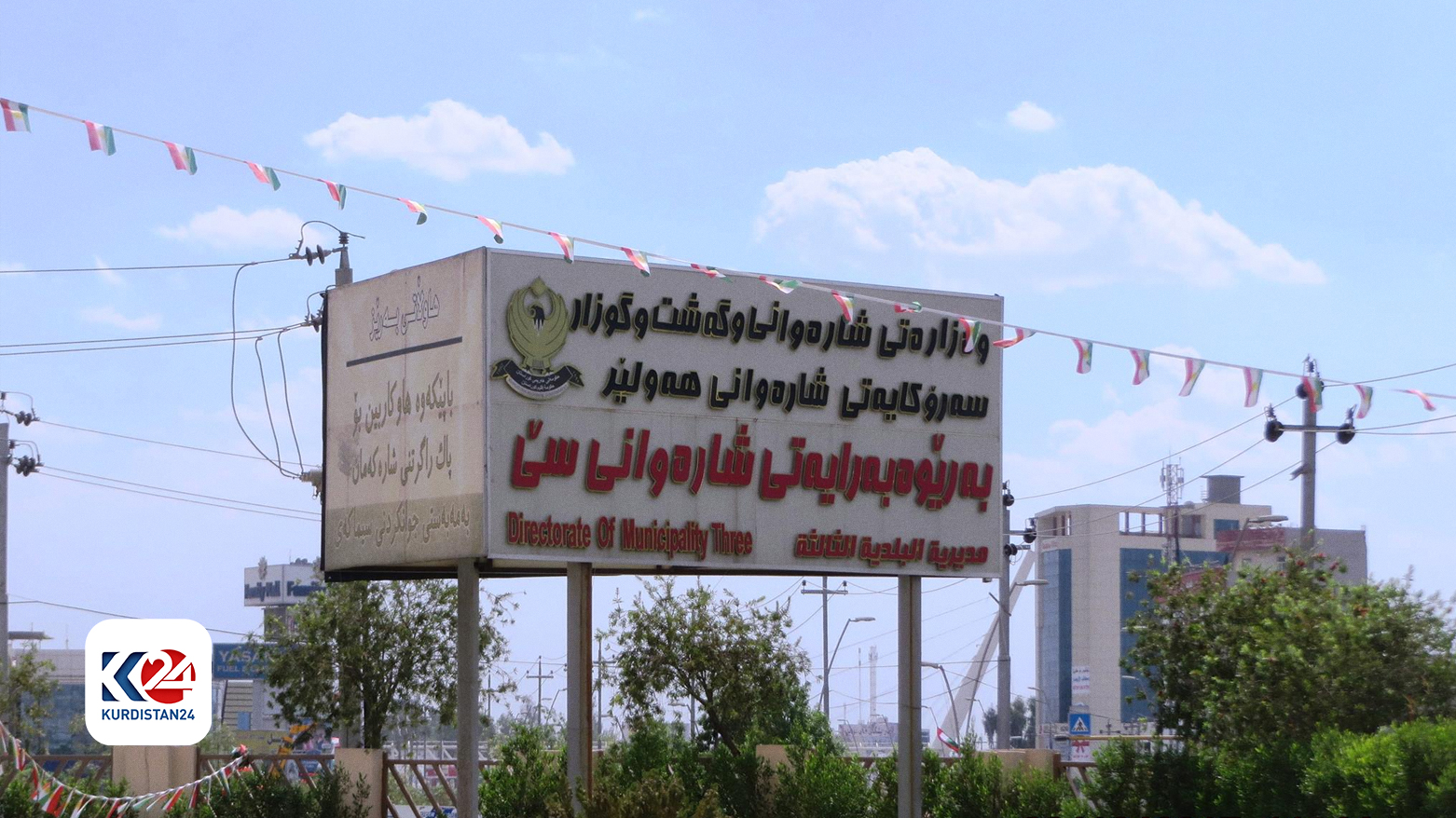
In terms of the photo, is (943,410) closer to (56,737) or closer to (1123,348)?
(1123,348)

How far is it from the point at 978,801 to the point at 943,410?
589 centimetres

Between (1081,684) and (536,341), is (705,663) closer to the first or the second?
(536,341)

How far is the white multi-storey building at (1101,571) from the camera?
5743 inches

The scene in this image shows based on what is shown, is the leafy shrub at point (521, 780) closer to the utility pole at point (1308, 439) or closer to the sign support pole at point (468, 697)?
the sign support pole at point (468, 697)

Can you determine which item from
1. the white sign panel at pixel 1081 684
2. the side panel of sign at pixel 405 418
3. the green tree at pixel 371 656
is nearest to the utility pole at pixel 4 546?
the green tree at pixel 371 656

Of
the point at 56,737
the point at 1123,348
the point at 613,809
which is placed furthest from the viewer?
the point at 56,737

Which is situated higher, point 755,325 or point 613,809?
point 755,325

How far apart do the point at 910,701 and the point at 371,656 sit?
1919 centimetres

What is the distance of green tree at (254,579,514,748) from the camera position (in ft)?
127

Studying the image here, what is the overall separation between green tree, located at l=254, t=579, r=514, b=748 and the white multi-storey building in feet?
363

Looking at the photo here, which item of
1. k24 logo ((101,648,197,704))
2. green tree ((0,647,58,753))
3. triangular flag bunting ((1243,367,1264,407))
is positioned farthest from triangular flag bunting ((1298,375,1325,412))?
green tree ((0,647,58,753))

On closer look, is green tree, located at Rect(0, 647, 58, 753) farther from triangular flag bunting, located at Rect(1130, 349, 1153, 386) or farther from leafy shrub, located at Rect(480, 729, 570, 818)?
triangular flag bunting, located at Rect(1130, 349, 1153, 386)

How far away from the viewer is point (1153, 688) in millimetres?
24969

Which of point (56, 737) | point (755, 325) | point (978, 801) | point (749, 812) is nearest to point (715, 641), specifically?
point (749, 812)
